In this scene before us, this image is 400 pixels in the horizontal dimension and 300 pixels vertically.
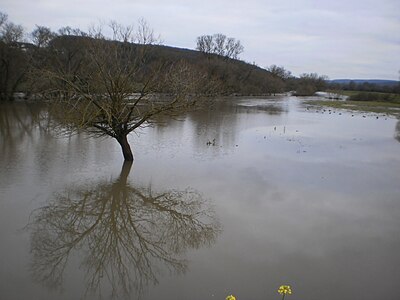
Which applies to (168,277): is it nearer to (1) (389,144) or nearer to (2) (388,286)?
(2) (388,286)

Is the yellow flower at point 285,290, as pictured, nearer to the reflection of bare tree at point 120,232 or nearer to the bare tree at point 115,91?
the reflection of bare tree at point 120,232

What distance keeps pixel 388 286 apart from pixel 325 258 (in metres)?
1.00

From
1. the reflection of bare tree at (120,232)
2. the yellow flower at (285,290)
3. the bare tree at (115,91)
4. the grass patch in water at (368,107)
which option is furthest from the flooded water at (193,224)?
the grass patch in water at (368,107)

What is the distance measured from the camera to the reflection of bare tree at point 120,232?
5445 millimetres

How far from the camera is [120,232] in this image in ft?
22.1

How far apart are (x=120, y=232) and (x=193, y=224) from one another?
140 centimetres

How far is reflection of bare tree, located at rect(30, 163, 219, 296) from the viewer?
545cm

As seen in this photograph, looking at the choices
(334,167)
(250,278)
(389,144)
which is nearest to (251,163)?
(334,167)

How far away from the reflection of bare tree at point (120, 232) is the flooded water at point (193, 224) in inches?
1.0

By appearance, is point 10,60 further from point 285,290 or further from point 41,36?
point 285,290

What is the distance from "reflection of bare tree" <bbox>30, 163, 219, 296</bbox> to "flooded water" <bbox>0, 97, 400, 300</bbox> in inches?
1.0

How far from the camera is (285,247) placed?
6398 mm

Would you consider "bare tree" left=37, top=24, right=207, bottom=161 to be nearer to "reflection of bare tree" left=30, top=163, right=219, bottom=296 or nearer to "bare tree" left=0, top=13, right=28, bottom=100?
"reflection of bare tree" left=30, top=163, right=219, bottom=296

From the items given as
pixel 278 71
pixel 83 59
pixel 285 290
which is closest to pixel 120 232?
pixel 285 290
